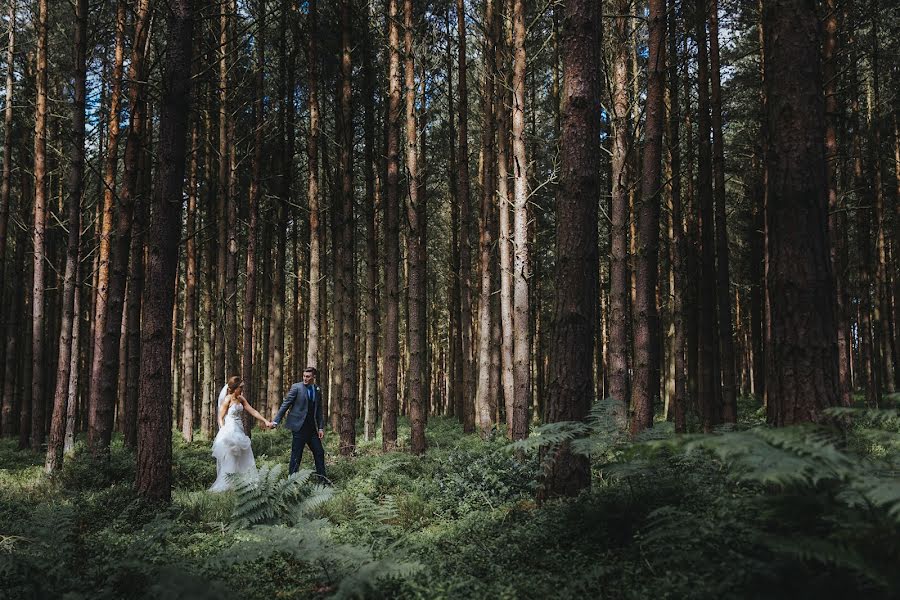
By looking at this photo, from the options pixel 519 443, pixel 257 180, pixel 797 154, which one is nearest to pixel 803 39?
pixel 797 154

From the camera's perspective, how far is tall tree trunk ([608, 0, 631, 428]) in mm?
11906

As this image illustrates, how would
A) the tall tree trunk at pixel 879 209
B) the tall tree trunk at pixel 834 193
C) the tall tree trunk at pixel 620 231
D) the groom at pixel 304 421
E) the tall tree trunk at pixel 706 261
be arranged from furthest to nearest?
the tall tree trunk at pixel 879 209 → the tall tree trunk at pixel 834 193 → the tall tree trunk at pixel 706 261 → the tall tree trunk at pixel 620 231 → the groom at pixel 304 421

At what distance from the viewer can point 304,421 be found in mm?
10398

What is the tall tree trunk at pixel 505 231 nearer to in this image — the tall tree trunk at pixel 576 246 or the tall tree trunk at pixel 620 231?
the tall tree trunk at pixel 620 231

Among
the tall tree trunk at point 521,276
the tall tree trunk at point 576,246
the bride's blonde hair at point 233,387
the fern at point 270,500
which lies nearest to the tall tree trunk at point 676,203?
the tall tree trunk at point 521,276

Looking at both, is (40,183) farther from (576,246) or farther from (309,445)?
(576,246)

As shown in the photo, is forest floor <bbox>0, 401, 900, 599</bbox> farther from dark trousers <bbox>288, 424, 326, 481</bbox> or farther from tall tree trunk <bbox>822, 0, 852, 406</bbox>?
tall tree trunk <bbox>822, 0, 852, 406</bbox>

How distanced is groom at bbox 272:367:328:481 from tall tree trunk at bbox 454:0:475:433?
7899 millimetres

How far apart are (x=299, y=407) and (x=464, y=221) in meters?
8.36

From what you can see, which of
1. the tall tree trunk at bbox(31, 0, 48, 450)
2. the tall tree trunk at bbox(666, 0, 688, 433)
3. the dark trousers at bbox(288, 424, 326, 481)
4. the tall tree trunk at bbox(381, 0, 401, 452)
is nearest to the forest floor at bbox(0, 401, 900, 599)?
the dark trousers at bbox(288, 424, 326, 481)

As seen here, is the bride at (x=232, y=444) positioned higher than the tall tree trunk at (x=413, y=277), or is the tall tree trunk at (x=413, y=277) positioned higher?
the tall tree trunk at (x=413, y=277)

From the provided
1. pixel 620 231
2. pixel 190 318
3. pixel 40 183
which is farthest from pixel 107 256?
pixel 620 231

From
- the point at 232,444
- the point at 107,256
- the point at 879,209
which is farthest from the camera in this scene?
the point at 879,209

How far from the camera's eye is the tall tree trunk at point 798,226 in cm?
421
